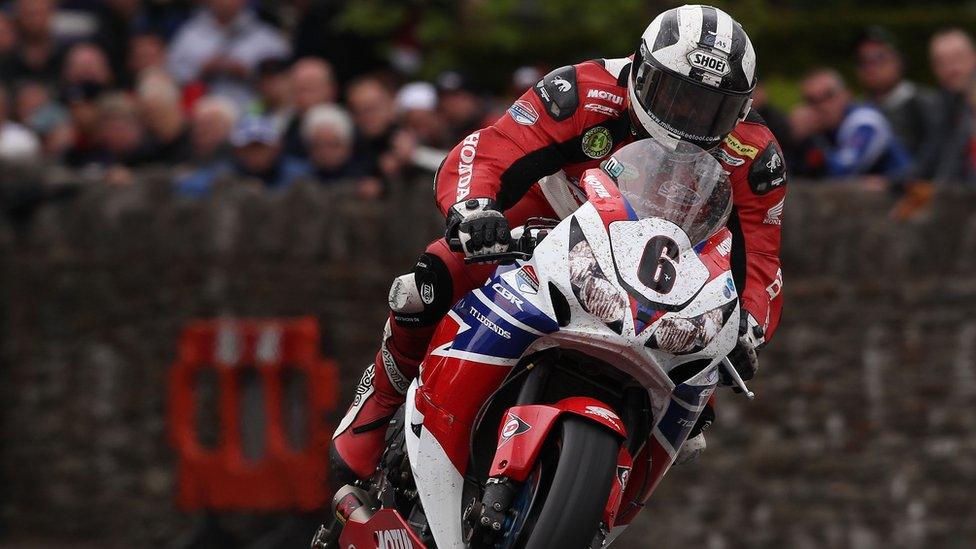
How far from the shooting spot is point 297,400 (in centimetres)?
1044

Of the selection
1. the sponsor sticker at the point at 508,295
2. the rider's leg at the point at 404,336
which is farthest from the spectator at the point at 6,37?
→ the sponsor sticker at the point at 508,295

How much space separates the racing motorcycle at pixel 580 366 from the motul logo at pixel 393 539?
0.01 meters

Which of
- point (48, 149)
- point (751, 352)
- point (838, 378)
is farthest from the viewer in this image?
point (48, 149)

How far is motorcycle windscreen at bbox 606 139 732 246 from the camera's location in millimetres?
5539

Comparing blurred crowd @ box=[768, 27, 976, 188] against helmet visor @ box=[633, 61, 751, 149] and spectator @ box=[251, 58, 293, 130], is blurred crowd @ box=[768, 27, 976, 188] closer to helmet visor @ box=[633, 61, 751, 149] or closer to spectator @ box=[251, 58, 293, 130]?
spectator @ box=[251, 58, 293, 130]

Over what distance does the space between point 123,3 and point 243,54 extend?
120 centimetres

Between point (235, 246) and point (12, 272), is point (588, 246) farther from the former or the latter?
point (12, 272)

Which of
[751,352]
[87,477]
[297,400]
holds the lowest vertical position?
[87,477]

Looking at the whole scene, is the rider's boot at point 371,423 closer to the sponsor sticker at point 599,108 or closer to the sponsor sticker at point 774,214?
the sponsor sticker at point 599,108

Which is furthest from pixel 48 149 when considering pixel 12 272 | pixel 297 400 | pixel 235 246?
pixel 297 400

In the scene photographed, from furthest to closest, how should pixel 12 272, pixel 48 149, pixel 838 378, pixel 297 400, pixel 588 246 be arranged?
pixel 48 149 → pixel 12 272 → pixel 297 400 → pixel 838 378 → pixel 588 246

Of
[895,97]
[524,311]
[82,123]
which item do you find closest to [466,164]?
[524,311]

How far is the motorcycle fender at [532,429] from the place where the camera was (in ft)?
17.3

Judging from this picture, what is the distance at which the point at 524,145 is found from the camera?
19.8 ft
